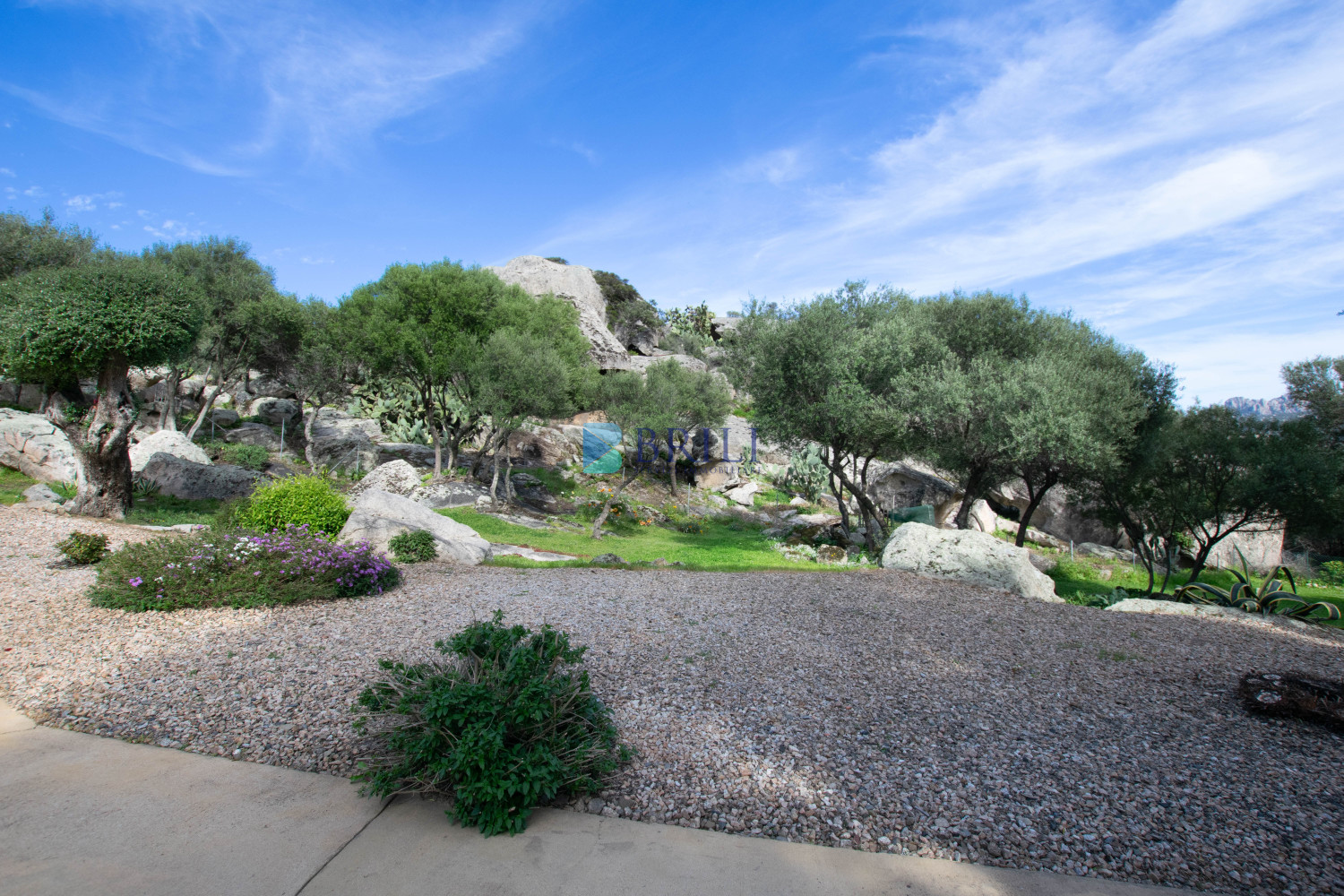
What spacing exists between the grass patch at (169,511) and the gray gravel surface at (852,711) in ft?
13.7

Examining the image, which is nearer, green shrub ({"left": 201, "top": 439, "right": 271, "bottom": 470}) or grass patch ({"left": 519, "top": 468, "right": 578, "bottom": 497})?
green shrub ({"left": 201, "top": 439, "right": 271, "bottom": 470})

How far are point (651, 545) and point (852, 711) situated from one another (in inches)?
507

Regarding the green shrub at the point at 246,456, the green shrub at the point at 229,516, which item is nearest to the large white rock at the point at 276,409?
the green shrub at the point at 246,456

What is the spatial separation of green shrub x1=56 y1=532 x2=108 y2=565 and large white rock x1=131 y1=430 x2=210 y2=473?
9.09 meters

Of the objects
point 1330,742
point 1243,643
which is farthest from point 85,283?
point 1243,643

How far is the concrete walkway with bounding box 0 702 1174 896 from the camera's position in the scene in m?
3.10

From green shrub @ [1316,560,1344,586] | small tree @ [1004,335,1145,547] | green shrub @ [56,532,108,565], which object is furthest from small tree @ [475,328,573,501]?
green shrub @ [1316,560,1344,586]

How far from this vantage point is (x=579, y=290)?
151 feet

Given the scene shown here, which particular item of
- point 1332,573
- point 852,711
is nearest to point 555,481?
point 852,711

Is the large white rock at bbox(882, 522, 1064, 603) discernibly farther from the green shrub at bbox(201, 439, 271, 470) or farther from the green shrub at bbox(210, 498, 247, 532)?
the green shrub at bbox(201, 439, 271, 470)

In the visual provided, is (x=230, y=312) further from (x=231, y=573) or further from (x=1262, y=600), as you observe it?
(x=1262, y=600)

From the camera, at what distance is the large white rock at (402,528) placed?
1169 cm

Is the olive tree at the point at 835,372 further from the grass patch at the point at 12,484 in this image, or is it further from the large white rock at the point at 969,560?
the grass patch at the point at 12,484

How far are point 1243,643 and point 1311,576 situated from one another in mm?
20136
